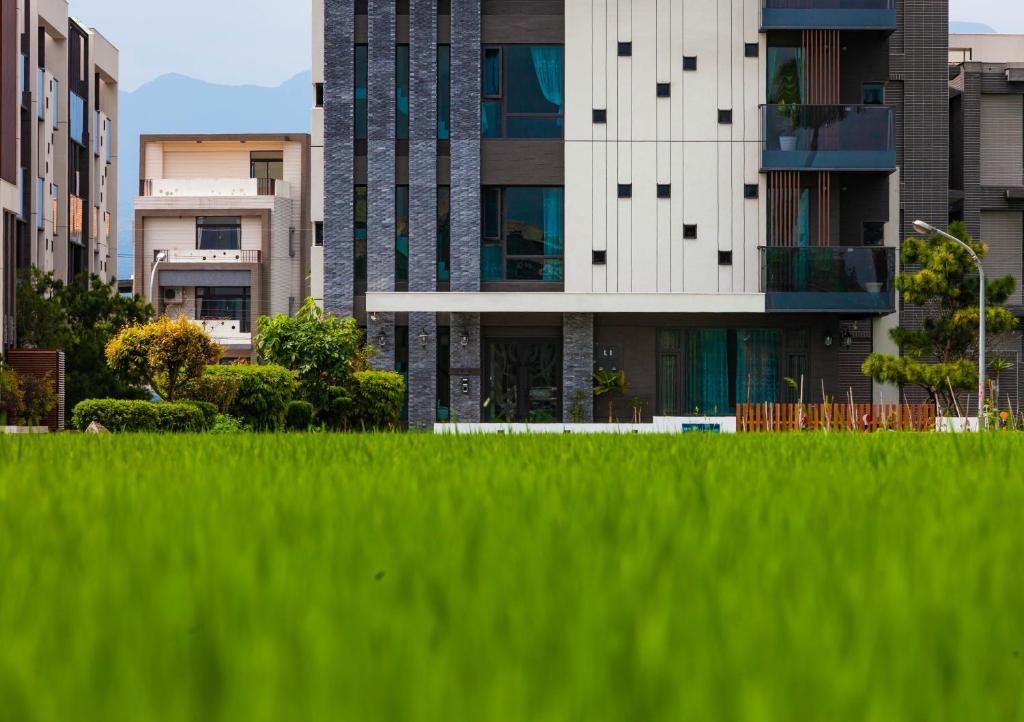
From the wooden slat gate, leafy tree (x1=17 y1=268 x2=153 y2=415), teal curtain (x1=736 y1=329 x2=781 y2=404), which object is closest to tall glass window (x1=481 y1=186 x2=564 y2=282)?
teal curtain (x1=736 y1=329 x2=781 y2=404)

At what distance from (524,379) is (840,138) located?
11.8 m

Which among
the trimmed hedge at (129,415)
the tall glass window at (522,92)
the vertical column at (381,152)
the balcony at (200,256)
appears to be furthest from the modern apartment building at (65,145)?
the trimmed hedge at (129,415)

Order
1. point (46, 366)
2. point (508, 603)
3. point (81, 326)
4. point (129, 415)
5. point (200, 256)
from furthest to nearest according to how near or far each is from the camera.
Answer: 1. point (200, 256)
2. point (81, 326)
3. point (46, 366)
4. point (129, 415)
5. point (508, 603)

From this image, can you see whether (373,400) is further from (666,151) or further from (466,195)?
(666,151)

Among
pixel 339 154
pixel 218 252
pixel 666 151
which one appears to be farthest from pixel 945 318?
pixel 218 252

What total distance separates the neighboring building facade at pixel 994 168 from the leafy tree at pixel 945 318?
353 inches

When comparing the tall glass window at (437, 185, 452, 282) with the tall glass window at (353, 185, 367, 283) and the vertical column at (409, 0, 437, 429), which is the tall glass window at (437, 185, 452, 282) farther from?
the tall glass window at (353, 185, 367, 283)

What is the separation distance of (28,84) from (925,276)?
112 feet

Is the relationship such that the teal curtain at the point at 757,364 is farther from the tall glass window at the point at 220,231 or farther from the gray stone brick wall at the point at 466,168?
the tall glass window at the point at 220,231

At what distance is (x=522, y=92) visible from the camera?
122 feet

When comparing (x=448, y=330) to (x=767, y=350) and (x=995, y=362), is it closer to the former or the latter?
(x=767, y=350)

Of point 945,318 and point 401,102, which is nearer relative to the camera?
point 945,318

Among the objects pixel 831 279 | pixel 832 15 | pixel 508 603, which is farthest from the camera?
pixel 832 15

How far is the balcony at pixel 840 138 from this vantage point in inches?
1374
